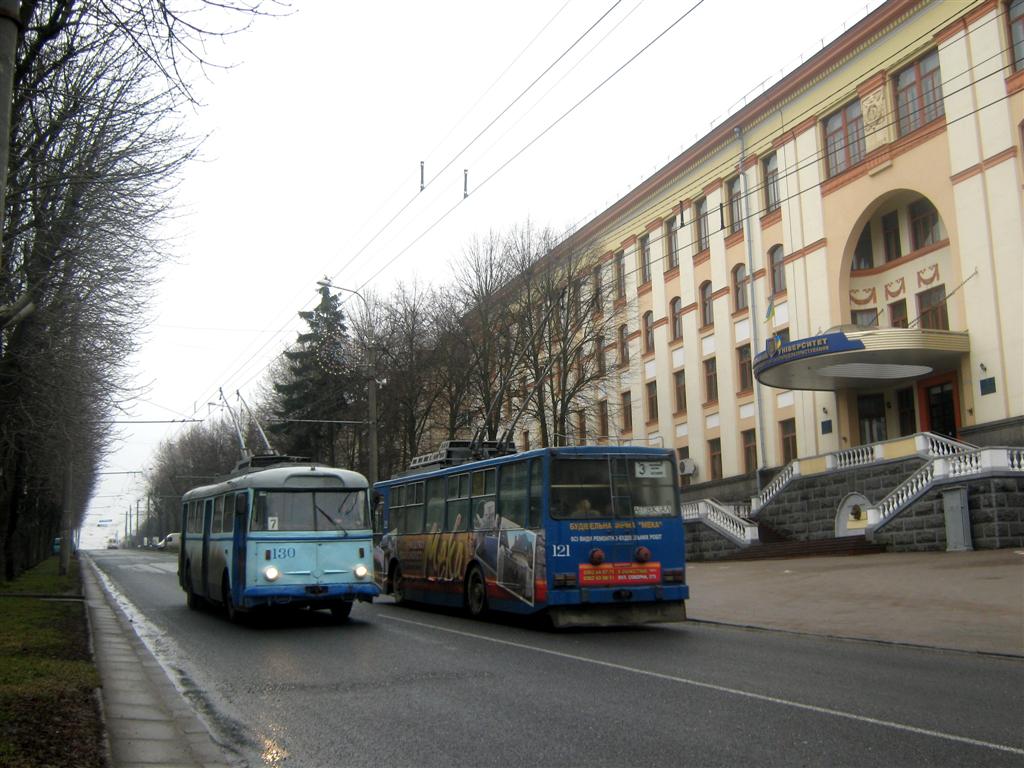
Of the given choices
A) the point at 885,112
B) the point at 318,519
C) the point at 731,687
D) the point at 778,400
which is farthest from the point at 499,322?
the point at 731,687

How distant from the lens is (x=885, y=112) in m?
33.8

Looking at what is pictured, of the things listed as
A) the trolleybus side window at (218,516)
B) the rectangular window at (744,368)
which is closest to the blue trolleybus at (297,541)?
the trolleybus side window at (218,516)

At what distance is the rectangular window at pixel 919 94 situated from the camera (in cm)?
3195

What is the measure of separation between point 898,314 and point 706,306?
35.9 feet

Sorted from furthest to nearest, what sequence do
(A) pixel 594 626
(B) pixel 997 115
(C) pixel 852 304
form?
(C) pixel 852 304, (B) pixel 997 115, (A) pixel 594 626

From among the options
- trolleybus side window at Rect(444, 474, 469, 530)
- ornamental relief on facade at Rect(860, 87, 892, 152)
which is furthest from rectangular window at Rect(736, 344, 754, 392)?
trolleybus side window at Rect(444, 474, 469, 530)

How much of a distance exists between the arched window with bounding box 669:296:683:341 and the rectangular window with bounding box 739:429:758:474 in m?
→ 6.74

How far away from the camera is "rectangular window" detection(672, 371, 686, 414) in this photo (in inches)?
1853

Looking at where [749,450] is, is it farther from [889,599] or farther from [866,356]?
[889,599]

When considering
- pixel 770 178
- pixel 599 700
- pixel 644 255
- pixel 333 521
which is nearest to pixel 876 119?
pixel 770 178

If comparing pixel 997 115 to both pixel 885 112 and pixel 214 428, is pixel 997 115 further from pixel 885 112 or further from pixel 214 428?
pixel 214 428

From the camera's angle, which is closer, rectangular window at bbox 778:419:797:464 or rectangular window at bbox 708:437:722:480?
rectangular window at bbox 778:419:797:464

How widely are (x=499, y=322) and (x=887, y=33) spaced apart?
55.1 feet

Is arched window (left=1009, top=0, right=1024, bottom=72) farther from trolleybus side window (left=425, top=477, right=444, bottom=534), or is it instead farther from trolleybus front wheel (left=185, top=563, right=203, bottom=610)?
trolleybus front wheel (left=185, top=563, right=203, bottom=610)
